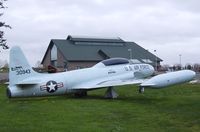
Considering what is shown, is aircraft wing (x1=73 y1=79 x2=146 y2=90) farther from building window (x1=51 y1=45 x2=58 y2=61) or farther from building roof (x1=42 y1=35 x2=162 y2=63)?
building window (x1=51 y1=45 x2=58 y2=61)

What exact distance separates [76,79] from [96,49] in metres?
65.4

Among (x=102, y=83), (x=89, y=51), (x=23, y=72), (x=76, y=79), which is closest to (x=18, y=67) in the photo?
(x=23, y=72)

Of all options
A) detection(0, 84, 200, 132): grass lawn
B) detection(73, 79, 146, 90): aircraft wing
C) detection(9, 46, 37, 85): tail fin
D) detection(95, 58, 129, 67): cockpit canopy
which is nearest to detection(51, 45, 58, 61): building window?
detection(95, 58, 129, 67): cockpit canopy

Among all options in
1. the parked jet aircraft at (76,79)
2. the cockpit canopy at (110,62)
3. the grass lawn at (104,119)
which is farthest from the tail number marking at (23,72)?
the cockpit canopy at (110,62)

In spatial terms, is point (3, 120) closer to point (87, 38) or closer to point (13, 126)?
point (13, 126)

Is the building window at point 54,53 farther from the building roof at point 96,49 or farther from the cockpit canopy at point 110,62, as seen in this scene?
the cockpit canopy at point 110,62

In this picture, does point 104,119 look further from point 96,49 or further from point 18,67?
point 96,49

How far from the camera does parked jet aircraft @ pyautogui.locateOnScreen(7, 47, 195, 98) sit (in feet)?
72.0

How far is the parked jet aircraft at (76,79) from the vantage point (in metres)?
21.9

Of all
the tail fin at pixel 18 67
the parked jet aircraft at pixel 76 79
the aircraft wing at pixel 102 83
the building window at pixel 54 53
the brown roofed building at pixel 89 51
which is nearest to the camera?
the parked jet aircraft at pixel 76 79

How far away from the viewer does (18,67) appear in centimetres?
2236

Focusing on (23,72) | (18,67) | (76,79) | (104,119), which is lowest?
(104,119)

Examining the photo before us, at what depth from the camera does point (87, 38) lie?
305 ft

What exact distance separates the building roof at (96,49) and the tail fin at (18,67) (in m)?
61.0
